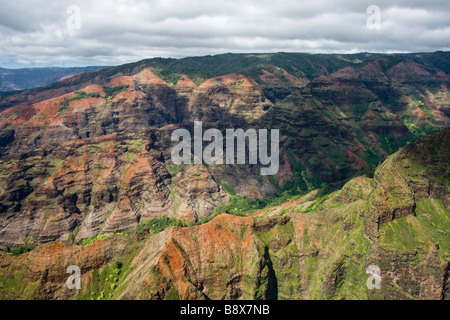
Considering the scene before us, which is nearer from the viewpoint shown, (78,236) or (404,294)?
(404,294)

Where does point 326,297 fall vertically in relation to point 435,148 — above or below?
below

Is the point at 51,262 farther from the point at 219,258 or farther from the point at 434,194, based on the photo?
the point at 434,194

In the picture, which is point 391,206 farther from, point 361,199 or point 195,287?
point 195,287

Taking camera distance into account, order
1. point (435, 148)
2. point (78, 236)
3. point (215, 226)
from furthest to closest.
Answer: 1. point (78, 236)
2. point (435, 148)
3. point (215, 226)

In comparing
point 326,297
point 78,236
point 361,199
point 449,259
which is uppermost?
point 361,199

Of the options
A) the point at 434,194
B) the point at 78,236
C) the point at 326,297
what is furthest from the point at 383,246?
the point at 78,236

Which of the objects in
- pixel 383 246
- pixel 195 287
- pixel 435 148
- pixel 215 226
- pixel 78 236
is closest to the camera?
pixel 195 287

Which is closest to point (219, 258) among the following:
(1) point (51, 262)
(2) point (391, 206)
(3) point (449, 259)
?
(1) point (51, 262)
